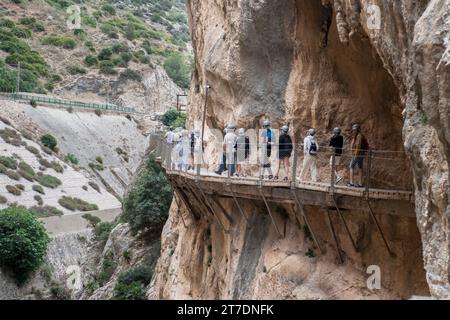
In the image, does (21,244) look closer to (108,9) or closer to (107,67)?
(107,67)

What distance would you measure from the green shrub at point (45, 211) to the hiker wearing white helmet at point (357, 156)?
38.1 metres

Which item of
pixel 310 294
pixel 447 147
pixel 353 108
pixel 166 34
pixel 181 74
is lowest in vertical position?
pixel 310 294

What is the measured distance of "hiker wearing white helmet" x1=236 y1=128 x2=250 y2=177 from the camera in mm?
16203

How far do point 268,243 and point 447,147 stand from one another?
27.5 ft

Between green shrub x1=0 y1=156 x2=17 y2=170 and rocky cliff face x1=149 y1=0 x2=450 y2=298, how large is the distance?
3397 cm

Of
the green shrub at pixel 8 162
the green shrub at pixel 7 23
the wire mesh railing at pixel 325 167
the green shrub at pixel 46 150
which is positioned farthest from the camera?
the green shrub at pixel 7 23

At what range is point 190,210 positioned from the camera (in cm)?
2148

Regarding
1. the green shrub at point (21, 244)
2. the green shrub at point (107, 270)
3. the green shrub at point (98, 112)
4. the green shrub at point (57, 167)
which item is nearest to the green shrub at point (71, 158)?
the green shrub at point (57, 167)

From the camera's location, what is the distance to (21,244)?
3850cm

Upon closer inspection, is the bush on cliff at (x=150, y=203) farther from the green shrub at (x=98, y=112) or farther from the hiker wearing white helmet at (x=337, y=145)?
the green shrub at (x=98, y=112)

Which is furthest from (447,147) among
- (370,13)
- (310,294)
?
(310,294)

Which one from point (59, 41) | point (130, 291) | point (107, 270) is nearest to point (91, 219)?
point (107, 270)

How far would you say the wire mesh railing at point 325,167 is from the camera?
515 inches
